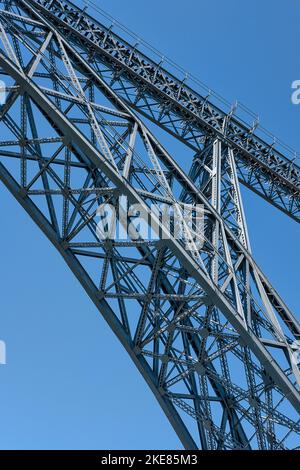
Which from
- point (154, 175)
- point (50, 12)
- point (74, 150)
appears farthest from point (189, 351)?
point (50, 12)

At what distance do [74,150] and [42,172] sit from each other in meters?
1.16

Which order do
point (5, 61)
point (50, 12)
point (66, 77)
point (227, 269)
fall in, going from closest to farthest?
point (5, 61), point (227, 269), point (66, 77), point (50, 12)

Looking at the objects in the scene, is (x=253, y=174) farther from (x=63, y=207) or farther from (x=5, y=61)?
(x=5, y=61)

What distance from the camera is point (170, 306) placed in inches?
808

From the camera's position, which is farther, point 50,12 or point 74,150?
point 50,12

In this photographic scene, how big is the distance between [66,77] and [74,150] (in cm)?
205

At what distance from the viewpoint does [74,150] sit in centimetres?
1975

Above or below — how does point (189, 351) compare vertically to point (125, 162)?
below

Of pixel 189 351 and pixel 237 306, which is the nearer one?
pixel 237 306

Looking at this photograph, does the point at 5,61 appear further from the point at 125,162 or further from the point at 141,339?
the point at 141,339

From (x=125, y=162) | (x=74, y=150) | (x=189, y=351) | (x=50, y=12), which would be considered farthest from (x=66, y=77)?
(x=189, y=351)

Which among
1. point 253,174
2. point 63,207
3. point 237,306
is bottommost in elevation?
point 237,306

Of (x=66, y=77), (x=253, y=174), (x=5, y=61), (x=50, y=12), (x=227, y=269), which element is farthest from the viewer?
(x=253, y=174)

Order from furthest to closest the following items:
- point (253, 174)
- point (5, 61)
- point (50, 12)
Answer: point (253, 174), point (50, 12), point (5, 61)
